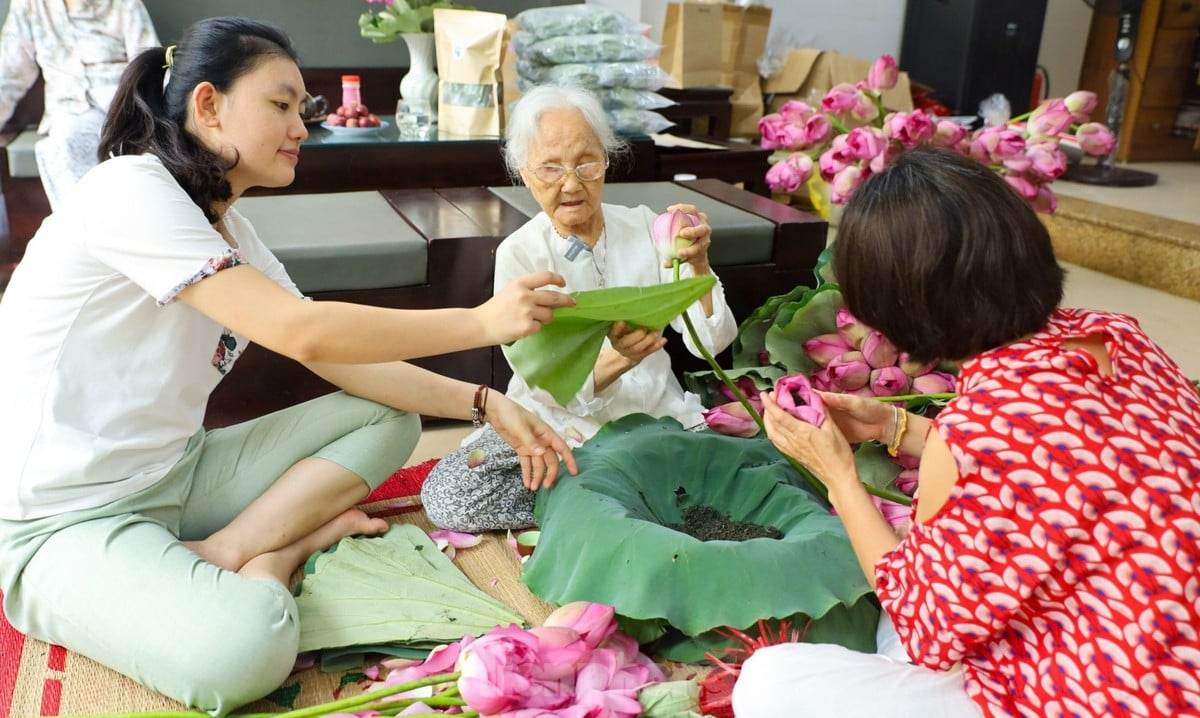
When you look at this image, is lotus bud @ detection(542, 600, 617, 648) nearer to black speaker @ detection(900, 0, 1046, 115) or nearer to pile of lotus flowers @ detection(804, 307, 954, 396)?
pile of lotus flowers @ detection(804, 307, 954, 396)

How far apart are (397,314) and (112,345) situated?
411mm

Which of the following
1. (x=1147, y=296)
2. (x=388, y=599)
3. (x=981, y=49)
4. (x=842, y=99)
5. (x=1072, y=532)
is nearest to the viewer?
(x=1072, y=532)

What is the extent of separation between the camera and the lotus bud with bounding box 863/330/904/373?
6.25ft

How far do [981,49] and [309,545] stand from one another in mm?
4460

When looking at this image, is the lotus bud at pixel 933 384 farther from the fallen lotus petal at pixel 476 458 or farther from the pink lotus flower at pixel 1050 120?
the fallen lotus petal at pixel 476 458

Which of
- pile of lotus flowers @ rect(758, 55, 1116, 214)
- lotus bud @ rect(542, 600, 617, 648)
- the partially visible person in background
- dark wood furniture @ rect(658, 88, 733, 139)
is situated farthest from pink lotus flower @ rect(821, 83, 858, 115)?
the partially visible person in background

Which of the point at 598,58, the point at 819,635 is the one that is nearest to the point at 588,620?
the point at 819,635

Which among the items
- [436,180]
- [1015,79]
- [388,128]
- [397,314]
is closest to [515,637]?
[397,314]

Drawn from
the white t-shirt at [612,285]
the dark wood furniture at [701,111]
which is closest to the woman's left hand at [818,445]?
the white t-shirt at [612,285]

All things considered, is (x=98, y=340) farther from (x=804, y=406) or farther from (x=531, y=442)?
(x=804, y=406)

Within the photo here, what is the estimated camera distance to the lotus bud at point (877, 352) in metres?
1.91

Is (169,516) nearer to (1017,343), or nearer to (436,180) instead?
(1017,343)

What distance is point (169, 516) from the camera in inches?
59.9

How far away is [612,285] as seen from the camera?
1.91 meters
